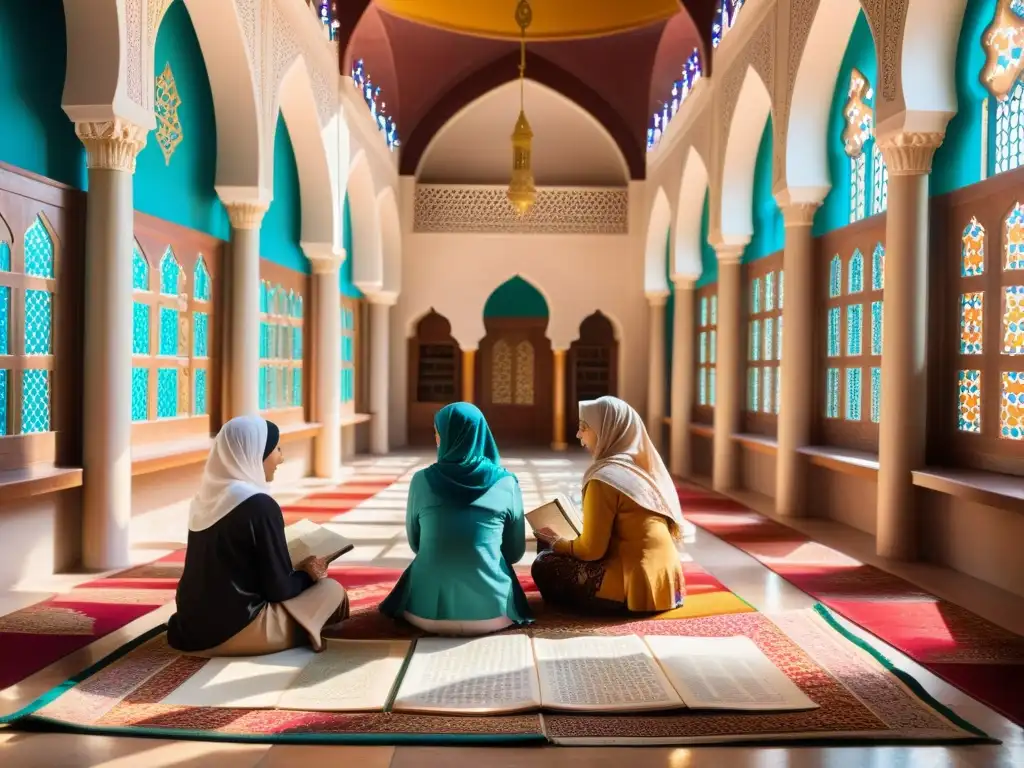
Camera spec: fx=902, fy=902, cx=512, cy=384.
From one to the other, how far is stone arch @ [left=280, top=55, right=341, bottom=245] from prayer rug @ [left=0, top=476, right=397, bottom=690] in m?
4.87

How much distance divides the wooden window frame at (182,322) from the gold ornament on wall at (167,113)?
0.57 metres

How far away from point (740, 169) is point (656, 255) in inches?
175

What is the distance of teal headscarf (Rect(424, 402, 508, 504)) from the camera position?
364cm

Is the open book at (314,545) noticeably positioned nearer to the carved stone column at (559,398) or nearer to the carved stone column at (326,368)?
the carved stone column at (326,368)

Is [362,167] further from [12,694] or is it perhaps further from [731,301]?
[12,694]

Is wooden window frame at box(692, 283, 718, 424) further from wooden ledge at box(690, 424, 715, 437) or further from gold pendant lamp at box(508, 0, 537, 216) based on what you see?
gold pendant lamp at box(508, 0, 537, 216)

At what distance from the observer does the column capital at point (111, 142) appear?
4977mm

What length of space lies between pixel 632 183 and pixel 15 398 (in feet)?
34.9

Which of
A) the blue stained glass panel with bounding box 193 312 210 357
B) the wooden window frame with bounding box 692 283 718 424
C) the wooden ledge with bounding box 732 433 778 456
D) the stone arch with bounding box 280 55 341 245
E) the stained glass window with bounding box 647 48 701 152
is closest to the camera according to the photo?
the blue stained glass panel with bounding box 193 312 210 357

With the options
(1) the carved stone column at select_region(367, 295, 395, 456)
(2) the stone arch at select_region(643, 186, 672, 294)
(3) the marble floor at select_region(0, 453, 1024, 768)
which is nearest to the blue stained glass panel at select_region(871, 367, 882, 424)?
(3) the marble floor at select_region(0, 453, 1024, 768)

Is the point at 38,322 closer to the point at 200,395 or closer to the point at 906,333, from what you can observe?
the point at 200,395

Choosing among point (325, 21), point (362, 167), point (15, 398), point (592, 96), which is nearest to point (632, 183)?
point (592, 96)

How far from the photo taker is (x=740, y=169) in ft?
29.7

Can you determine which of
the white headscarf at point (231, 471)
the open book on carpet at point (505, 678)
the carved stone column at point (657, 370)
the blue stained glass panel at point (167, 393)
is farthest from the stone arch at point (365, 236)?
the open book on carpet at point (505, 678)
